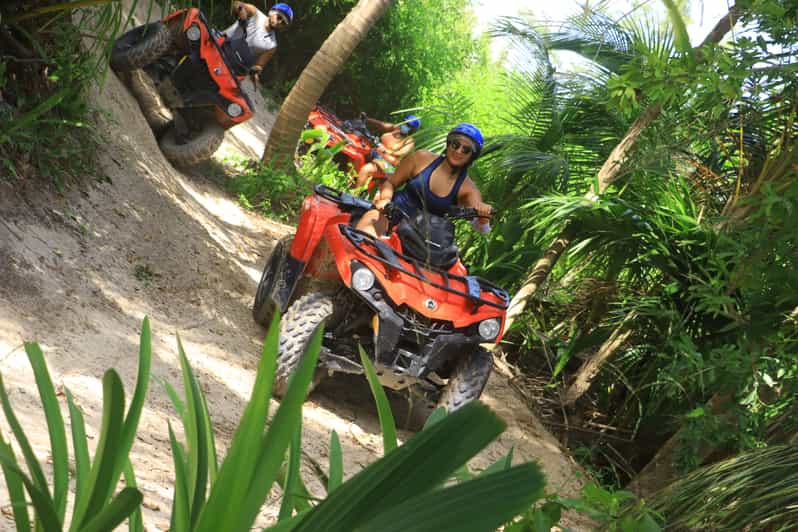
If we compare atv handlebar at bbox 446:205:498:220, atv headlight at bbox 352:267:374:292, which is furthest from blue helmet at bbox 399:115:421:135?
atv headlight at bbox 352:267:374:292

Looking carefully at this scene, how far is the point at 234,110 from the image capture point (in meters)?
8.39

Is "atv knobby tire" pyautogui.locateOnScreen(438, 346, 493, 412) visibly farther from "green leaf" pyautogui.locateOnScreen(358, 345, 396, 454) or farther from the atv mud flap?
"green leaf" pyautogui.locateOnScreen(358, 345, 396, 454)

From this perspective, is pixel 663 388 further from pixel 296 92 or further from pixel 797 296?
pixel 296 92

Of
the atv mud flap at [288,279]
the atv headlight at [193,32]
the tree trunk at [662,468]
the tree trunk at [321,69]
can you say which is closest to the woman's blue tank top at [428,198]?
the atv mud flap at [288,279]

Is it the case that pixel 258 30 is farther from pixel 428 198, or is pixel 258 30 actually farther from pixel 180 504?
pixel 180 504

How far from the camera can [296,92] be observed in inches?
359

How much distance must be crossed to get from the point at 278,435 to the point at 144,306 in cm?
443

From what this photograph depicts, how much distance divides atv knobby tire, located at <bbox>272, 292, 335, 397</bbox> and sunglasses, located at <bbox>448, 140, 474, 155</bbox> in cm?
119

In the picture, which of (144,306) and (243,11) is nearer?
(144,306)

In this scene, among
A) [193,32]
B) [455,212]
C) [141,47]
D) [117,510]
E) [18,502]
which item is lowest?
[455,212]

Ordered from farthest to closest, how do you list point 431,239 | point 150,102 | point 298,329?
1. point 150,102
2. point 431,239
3. point 298,329

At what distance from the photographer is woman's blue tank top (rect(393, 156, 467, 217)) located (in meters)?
5.40

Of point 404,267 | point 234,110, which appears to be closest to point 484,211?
point 404,267

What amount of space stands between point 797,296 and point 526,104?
4.92 m
